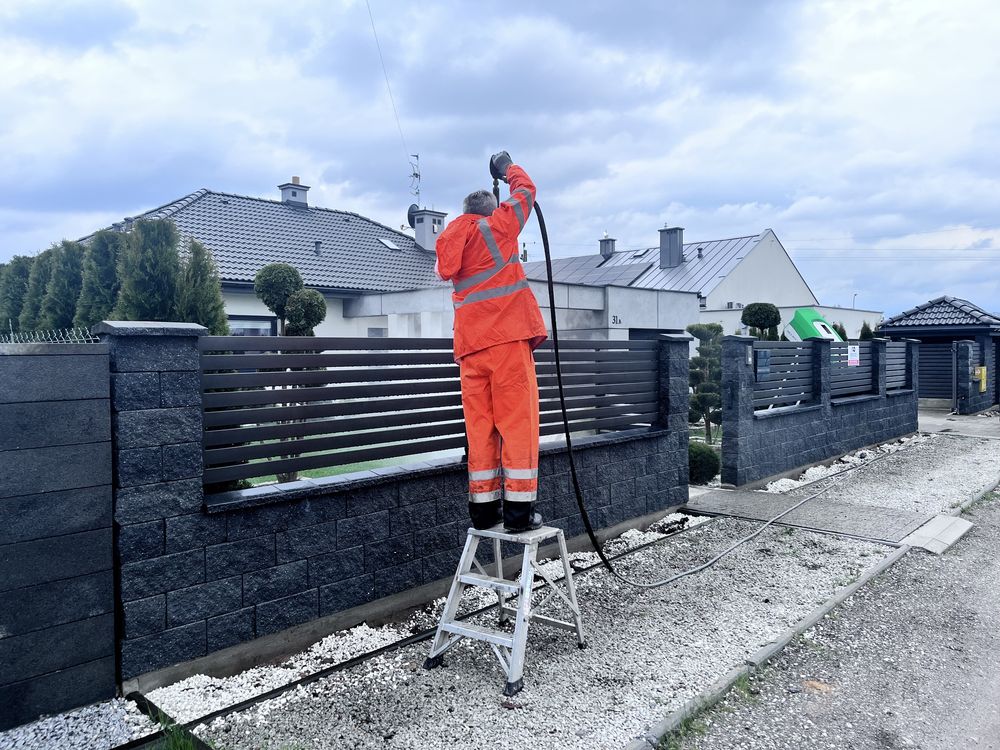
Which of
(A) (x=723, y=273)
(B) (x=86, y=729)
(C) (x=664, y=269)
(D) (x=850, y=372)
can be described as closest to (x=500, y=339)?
(B) (x=86, y=729)

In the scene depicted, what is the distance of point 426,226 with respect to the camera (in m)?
23.1

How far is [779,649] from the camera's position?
409cm

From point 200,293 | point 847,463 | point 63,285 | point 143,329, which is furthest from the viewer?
point 847,463

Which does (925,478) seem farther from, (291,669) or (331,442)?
(291,669)

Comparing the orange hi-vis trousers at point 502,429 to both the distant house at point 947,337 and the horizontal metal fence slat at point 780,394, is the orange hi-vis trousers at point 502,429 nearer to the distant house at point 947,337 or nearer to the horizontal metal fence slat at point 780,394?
the horizontal metal fence slat at point 780,394

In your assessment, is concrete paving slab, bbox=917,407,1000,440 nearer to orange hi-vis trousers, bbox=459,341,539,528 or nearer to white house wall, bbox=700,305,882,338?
white house wall, bbox=700,305,882,338

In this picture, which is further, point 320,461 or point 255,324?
point 255,324

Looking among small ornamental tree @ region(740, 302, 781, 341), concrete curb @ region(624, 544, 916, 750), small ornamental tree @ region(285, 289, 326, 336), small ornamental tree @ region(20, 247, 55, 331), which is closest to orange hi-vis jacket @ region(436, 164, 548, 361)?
concrete curb @ region(624, 544, 916, 750)

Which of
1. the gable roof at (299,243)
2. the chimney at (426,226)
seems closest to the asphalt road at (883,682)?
the gable roof at (299,243)

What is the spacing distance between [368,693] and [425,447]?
5.60 feet

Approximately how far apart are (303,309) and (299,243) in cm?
1369

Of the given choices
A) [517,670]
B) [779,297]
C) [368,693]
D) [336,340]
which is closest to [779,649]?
[517,670]

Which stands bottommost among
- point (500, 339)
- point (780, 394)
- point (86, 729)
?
point (86, 729)

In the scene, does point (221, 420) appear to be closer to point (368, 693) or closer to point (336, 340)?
point (336, 340)
